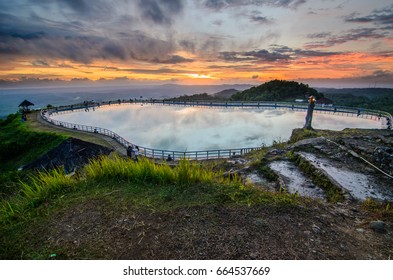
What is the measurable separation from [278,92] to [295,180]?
65.0 metres

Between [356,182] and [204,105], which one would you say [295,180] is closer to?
[356,182]

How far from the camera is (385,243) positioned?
3.22 meters

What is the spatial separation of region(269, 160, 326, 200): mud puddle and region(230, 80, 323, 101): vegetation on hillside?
187 feet

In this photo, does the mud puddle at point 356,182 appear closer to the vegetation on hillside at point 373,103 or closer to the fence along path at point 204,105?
the fence along path at point 204,105

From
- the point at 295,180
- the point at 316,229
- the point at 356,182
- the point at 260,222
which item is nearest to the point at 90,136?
the point at 295,180

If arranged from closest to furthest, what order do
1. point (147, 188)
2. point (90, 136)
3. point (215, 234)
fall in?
1. point (215, 234)
2. point (147, 188)
3. point (90, 136)

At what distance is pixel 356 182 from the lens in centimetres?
623

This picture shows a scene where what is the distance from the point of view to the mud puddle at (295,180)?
6.10m

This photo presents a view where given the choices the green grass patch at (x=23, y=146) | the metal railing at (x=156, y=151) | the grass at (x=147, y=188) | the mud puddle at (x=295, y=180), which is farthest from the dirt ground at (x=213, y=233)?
the green grass patch at (x=23, y=146)

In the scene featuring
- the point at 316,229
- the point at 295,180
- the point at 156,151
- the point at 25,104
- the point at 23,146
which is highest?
the point at 25,104

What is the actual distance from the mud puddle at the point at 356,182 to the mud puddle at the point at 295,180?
595mm

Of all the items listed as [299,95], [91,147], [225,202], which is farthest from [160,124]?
[299,95]
